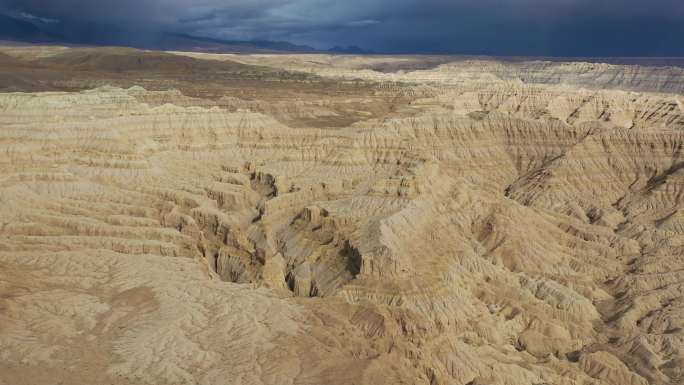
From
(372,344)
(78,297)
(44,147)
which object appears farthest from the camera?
(44,147)

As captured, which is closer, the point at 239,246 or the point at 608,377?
the point at 608,377

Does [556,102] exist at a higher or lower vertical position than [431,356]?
higher

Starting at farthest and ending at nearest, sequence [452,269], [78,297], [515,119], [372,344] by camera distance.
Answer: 1. [515,119]
2. [452,269]
3. [78,297]
4. [372,344]

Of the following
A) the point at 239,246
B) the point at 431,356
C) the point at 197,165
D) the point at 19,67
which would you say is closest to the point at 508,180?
the point at 197,165

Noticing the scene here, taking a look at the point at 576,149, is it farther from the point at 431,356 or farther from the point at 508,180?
the point at 431,356

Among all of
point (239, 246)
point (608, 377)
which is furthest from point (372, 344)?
point (239, 246)

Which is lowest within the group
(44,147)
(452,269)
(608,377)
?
(608,377)
